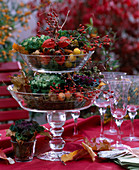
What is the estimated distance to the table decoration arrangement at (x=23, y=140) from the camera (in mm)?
1081

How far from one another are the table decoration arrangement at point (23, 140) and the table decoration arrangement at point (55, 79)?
6 cm

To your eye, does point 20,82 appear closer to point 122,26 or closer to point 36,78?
point 36,78

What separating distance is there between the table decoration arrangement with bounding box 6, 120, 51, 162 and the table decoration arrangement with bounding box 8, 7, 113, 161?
0.06 m

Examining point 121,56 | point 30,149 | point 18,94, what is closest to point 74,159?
point 30,149

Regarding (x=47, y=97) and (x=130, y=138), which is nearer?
(x=47, y=97)

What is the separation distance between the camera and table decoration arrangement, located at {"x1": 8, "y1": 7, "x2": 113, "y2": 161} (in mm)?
1025

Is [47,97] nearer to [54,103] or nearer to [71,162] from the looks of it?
[54,103]

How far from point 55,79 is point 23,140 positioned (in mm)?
240

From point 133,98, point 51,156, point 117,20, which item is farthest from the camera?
point 117,20

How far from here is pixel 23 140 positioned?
1.08 metres

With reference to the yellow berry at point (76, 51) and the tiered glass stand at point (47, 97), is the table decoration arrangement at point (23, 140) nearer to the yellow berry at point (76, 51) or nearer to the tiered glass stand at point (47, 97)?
the tiered glass stand at point (47, 97)

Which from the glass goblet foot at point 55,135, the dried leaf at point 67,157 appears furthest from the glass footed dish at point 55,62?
the dried leaf at point 67,157

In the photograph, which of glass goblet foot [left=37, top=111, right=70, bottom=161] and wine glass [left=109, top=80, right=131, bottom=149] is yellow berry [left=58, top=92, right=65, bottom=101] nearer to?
glass goblet foot [left=37, top=111, right=70, bottom=161]

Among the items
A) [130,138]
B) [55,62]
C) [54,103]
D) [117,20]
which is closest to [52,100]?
[54,103]
